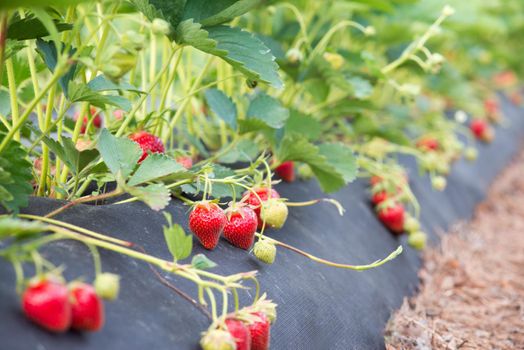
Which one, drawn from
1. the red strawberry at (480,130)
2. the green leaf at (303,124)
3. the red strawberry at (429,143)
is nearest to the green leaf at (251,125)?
the green leaf at (303,124)

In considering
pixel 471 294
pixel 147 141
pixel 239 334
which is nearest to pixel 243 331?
pixel 239 334

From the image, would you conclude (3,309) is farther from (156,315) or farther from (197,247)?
(197,247)

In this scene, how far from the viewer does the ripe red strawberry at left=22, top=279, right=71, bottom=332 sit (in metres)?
0.80

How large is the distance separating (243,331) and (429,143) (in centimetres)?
198

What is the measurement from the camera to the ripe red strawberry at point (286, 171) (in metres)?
1.78

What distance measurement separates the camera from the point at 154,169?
1.11 m

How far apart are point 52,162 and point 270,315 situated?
57 cm

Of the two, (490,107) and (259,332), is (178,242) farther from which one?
(490,107)

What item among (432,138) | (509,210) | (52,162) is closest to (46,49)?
(52,162)

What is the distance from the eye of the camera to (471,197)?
10.3 ft

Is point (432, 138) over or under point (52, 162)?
under

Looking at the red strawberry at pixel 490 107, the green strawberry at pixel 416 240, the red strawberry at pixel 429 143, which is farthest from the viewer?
the red strawberry at pixel 490 107

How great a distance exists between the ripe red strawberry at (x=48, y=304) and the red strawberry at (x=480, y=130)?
3.21 meters

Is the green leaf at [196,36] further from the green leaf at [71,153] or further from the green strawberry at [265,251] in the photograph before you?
the green strawberry at [265,251]
